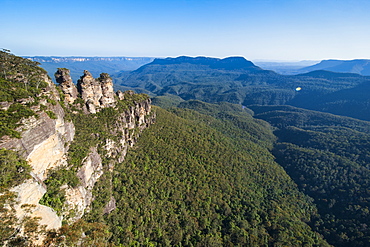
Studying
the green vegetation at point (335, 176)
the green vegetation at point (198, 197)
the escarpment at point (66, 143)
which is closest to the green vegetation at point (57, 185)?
the escarpment at point (66, 143)

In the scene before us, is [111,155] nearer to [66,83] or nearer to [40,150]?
[66,83]

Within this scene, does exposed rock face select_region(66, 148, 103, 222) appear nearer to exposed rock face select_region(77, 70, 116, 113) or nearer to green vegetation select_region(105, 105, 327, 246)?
green vegetation select_region(105, 105, 327, 246)

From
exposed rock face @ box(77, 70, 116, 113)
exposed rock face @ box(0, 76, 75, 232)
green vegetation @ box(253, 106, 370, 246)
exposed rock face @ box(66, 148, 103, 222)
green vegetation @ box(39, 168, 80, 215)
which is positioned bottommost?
green vegetation @ box(253, 106, 370, 246)

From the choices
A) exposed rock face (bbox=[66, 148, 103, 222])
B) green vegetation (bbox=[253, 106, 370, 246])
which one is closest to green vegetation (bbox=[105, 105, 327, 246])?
exposed rock face (bbox=[66, 148, 103, 222])

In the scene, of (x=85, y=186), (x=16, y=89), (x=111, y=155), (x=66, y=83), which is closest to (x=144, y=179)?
(x=111, y=155)

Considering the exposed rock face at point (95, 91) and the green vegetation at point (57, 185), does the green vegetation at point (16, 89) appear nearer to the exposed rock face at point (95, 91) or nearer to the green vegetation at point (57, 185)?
the green vegetation at point (57, 185)
